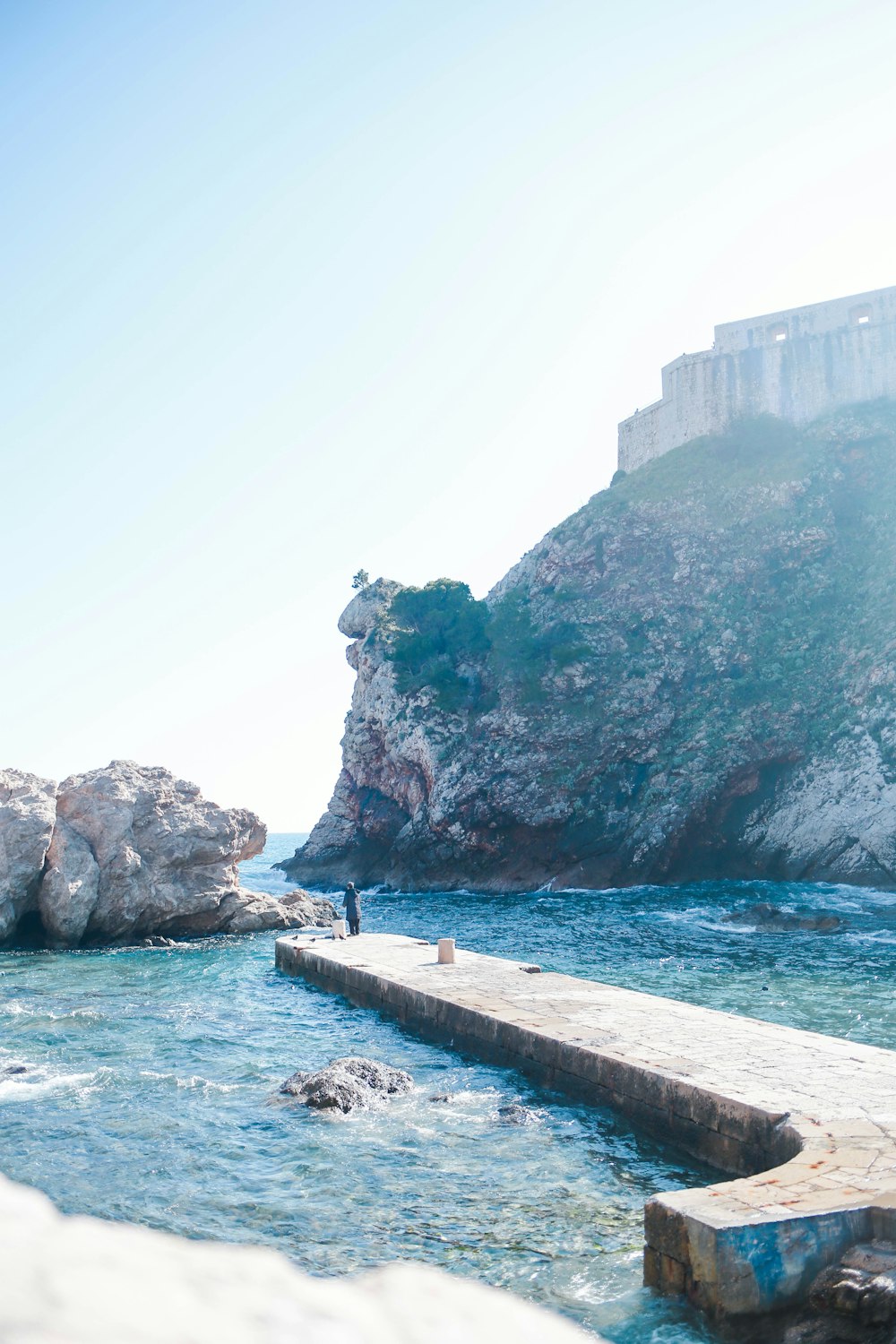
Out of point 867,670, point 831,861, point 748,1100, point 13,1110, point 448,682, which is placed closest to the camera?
point 748,1100

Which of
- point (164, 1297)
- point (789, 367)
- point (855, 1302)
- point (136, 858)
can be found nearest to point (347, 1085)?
point (855, 1302)

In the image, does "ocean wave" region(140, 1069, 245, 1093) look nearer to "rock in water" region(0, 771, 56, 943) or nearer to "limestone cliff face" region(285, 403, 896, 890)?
"rock in water" region(0, 771, 56, 943)

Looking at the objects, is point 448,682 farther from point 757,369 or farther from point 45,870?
point 45,870

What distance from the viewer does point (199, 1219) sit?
8102 millimetres

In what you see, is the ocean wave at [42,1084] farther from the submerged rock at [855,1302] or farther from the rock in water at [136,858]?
the rock in water at [136,858]

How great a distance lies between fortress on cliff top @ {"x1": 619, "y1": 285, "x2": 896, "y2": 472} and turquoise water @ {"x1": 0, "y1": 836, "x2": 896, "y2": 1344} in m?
39.1

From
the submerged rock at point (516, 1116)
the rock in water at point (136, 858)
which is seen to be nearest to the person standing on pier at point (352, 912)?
the rock in water at point (136, 858)

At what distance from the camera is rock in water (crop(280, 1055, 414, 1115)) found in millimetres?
11070

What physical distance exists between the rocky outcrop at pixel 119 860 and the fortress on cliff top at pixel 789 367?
125ft

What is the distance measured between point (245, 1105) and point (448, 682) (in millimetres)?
39880

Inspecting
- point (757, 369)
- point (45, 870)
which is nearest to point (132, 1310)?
point (45, 870)

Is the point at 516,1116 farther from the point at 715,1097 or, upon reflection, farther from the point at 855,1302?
the point at 855,1302

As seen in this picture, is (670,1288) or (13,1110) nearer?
(670,1288)

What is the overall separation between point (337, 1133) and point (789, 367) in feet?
172
